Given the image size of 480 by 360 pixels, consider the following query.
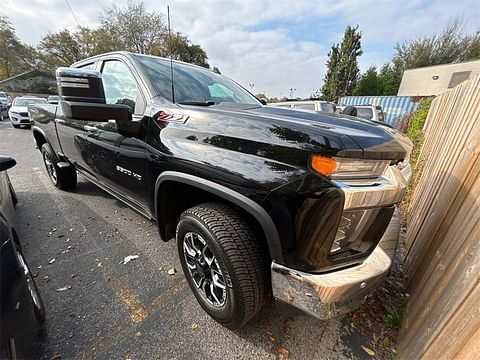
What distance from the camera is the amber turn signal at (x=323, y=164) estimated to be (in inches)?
45.0


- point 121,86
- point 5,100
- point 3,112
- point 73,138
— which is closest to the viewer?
point 121,86

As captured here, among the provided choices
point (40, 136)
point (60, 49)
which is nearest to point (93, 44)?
point (60, 49)

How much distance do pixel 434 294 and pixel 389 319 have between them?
1.73 feet

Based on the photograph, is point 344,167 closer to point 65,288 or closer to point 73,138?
point 65,288

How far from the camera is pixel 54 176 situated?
425cm

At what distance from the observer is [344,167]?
1.16 metres

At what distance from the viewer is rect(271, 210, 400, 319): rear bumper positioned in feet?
4.02

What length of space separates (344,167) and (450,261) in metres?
1.05

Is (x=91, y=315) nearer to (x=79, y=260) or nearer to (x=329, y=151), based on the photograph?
(x=79, y=260)

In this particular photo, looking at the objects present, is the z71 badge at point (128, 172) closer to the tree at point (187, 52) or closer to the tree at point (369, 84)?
the tree at point (187, 52)

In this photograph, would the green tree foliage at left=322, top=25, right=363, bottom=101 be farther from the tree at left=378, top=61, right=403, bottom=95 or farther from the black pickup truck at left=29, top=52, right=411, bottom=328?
the black pickup truck at left=29, top=52, right=411, bottom=328

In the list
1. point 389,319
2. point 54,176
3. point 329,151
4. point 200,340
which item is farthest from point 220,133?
point 54,176

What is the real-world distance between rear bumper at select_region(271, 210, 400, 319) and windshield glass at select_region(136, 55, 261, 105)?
154cm

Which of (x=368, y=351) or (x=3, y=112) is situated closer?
(x=368, y=351)
